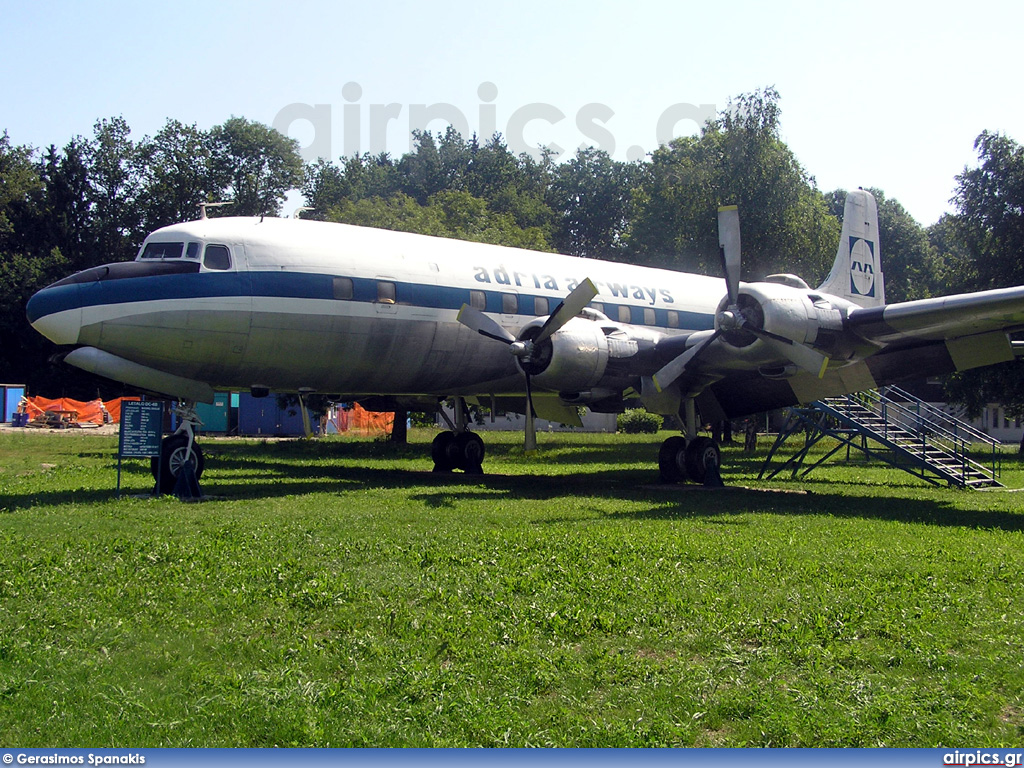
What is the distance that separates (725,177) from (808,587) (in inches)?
1259

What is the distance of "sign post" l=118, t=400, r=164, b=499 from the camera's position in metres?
13.5

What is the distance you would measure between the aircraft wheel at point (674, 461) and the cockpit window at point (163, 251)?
9971 mm

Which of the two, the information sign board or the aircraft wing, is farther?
the aircraft wing

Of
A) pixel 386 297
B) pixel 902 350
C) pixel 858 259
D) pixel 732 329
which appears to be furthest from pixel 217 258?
pixel 858 259

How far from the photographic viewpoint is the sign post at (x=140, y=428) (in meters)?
13.5

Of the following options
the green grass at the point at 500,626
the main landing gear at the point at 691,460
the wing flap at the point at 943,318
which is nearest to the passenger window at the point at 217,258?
the green grass at the point at 500,626

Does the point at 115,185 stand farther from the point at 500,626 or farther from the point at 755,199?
the point at 500,626

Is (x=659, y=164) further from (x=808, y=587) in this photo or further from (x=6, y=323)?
(x=808, y=587)

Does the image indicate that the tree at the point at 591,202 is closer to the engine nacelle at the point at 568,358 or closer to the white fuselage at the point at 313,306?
the white fuselage at the point at 313,306

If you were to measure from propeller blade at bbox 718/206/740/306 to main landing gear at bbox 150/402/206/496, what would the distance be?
925cm

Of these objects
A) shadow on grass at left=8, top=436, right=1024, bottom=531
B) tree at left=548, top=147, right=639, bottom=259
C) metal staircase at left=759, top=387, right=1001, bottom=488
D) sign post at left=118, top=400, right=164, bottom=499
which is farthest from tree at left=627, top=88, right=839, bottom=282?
tree at left=548, top=147, right=639, bottom=259

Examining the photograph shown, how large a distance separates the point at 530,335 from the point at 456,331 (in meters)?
1.57

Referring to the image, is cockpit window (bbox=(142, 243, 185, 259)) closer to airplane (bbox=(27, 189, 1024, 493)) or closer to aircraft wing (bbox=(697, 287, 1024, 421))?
airplane (bbox=(27, 189, 1024, 493))

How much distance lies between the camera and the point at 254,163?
55750 millimetres
